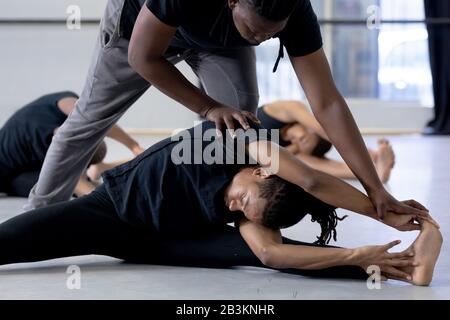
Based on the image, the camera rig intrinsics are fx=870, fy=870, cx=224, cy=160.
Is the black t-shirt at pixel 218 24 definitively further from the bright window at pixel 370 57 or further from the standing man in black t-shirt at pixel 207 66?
the bright window at pixel 370 57

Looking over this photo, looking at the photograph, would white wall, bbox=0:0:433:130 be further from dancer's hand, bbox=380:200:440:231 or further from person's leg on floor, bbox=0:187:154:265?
dancer's hand, bbox=380:200:440:231

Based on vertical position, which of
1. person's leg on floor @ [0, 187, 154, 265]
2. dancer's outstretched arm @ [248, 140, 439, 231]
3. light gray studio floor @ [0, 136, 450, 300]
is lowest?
light gray studio floor @ [0, 136, 450, 300]

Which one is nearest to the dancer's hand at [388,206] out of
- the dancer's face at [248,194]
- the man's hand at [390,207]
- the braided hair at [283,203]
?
the man's hand at [390,207]

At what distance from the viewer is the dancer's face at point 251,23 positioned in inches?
70.7

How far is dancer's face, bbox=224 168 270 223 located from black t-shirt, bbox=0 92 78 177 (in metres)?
1.62

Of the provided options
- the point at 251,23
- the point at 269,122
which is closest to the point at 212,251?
the point at 251,23

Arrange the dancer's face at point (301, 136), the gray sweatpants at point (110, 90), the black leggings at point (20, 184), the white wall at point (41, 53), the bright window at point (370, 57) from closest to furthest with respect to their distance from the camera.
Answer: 1. the gray sweatpants at point (110, 90)
2. the black leggings at point (20, 184)
3. the dancer's face at point (301, 136)
4. the white wall at point (41, 53)
5. the bright window at point (370, 57)

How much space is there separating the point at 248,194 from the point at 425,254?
0.42 metres

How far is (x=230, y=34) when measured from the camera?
206 centimetres

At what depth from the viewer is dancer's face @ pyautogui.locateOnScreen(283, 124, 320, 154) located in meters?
3.90

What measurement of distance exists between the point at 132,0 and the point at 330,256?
0.86 metres

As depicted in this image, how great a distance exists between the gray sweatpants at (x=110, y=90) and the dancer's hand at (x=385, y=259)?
63 cm

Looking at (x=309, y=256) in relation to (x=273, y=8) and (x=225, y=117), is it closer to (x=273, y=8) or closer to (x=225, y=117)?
(x=225, y=117)

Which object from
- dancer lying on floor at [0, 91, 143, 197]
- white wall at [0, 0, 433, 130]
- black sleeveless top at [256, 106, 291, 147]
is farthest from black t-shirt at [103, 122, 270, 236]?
white wall at [0, 0, 433, 130]
